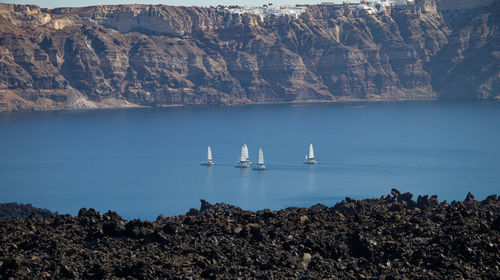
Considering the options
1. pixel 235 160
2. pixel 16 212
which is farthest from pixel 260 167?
pixel 16 212

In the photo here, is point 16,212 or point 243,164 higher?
point 243,164

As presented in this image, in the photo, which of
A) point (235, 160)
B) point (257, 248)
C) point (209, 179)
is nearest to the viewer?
point (257, 248)

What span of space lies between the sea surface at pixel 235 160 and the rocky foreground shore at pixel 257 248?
51.0m

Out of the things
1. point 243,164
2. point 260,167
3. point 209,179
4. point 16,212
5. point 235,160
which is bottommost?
point 209,179

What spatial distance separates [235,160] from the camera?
390ft

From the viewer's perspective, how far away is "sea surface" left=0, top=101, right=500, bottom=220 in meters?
83.4

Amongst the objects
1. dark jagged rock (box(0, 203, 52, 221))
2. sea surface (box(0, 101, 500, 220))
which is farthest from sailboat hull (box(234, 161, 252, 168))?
dark jagged rock (box(0, 203, 52, 221))

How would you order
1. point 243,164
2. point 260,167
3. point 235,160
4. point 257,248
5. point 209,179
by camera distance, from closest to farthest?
1. point 257,248
2. point 209,179
3. point 260,167
4. point 243,164
5. point 235,160

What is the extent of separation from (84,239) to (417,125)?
16769cm

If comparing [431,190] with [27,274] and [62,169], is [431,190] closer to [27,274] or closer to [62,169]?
[62,169]

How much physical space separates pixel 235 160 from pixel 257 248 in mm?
102812

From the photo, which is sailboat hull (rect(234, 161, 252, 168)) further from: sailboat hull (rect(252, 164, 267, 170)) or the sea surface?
sailboat hull (rect(252, 164, 267, 170))

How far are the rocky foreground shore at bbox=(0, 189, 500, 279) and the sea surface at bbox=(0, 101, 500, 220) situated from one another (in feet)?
167

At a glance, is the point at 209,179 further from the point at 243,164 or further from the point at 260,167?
the point at 243,164
